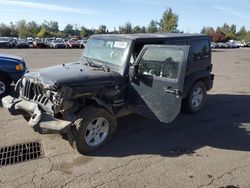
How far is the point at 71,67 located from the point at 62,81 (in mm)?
1050

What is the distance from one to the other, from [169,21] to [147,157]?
54.1 meters

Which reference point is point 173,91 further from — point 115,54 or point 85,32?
point 85,32

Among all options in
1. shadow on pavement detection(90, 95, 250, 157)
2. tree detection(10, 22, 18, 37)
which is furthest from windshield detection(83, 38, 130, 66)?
tree detection(10, 22, 18, 37)

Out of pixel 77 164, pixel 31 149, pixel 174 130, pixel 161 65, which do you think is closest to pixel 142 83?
pixel 161 65

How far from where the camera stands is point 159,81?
5.11 m

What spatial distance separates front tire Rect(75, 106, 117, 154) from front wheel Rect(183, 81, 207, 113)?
2514mm

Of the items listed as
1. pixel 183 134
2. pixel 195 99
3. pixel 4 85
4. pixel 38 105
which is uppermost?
pixel 38 105

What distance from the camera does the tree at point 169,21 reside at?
55.6 meters

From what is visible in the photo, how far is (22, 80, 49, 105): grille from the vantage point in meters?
4.91

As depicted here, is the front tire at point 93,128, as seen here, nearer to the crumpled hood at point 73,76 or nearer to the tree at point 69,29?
the crumpled hood at point 73,76

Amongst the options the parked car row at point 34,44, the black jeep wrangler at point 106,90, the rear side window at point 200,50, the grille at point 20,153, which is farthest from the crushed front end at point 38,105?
the parked car row at point 34,44

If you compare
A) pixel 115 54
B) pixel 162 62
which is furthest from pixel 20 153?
pixel 162 62

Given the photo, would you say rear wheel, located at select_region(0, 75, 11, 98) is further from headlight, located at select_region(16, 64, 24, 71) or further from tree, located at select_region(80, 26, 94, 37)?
tree, located at select_region(80, 26, 94, 37)

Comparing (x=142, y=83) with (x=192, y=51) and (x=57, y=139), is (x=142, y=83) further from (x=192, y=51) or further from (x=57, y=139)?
(x=192, y=51)
